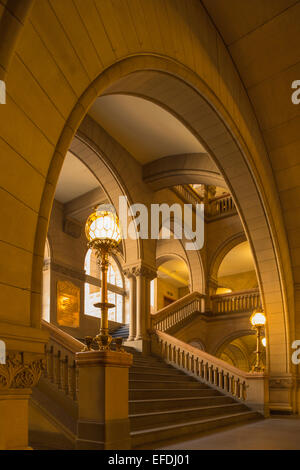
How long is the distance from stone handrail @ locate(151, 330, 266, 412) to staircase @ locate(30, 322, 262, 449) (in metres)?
0.02

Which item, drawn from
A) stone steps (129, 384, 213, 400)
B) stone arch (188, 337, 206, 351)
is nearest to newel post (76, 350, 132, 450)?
stone steps (129, 384, 213, 400)

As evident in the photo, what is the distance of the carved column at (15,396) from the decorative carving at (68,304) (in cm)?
1194

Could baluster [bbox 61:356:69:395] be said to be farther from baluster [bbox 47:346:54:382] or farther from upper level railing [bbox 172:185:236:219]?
upper level railing [bbox 172:185:236:219]

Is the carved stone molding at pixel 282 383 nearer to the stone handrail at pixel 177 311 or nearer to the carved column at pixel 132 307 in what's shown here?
the carved column at pixel 132 307

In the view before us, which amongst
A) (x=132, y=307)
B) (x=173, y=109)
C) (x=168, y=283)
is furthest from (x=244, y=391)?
(x=168, y=283)

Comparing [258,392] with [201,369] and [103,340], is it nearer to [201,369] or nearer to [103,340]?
[201,369]

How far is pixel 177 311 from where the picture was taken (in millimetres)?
15422

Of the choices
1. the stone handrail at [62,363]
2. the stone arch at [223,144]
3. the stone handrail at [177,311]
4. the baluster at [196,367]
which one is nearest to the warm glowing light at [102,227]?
the stone arch at [223,144]

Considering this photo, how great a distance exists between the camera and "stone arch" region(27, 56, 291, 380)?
461cm

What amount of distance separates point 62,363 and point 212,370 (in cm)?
524

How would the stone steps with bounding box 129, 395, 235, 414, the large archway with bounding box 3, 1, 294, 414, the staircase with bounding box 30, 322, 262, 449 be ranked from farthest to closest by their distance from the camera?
the stone steps with bounding box 129, 395, 235, 414 → the staircase with bounding box 30, 322, 262, 449 → the large archway with bounding box 3, 1, 294, 414

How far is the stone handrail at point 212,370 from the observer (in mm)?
9312

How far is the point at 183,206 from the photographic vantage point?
1666 centimetres

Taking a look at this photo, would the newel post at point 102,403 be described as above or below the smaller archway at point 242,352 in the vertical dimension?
above
